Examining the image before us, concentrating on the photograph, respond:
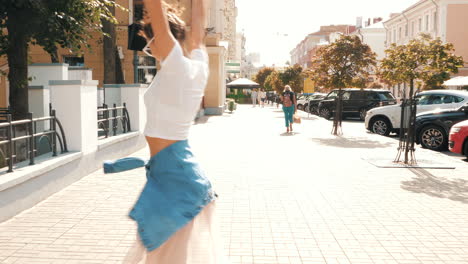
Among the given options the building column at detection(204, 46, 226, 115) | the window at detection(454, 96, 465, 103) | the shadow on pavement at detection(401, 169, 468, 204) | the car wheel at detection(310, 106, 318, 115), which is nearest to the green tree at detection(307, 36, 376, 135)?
the window at detection(454, 96, 465, 103)

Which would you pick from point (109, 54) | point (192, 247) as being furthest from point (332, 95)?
point (192, 247)

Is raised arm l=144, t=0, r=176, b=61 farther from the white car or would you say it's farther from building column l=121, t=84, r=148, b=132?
the white car

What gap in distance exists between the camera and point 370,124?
1848 cm

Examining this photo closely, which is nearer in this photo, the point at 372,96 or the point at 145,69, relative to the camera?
the point at 145,69

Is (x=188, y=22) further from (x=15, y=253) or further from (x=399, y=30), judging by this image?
(x=399, y=30)

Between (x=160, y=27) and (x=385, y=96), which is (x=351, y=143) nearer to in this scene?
(x=160, y=27)

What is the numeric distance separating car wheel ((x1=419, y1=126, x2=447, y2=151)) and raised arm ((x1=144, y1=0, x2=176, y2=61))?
13015mm

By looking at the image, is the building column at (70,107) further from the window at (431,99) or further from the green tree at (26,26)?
the window at (431,99)

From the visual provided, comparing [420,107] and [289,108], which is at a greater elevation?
[420,107]

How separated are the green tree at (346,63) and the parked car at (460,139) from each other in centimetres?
515

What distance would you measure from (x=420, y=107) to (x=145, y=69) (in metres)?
14.6

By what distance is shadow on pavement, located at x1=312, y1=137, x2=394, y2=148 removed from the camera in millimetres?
13758

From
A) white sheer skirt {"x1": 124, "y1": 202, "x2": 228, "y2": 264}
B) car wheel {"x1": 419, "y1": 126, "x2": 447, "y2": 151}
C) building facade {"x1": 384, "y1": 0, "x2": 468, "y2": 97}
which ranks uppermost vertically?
building facade {"x1": 384, "y1": 0, "x2": 468, "y2": 97}

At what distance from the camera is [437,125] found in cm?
1391
